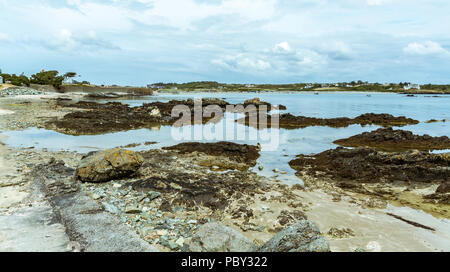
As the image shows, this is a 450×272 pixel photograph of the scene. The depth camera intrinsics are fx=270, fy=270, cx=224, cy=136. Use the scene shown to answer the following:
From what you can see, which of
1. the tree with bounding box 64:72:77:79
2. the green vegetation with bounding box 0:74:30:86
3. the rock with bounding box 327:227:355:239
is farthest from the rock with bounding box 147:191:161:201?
the tree with bounding box 64:72:77:79

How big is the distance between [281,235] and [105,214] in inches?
170

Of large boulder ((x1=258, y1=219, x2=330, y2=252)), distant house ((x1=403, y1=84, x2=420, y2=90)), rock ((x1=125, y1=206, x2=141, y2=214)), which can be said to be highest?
distant house ((x1=403, y1=84, x2=420, y2=90))

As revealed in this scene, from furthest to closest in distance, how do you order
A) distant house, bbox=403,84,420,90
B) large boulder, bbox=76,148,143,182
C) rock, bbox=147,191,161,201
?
distant house, bbox=403,84,420,90 → large boulder, bbox=76,148,143,182 → rock, bbox=147,191,161,201

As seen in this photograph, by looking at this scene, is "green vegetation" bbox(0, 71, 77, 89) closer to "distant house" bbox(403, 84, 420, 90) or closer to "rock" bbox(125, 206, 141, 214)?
"rock" bbox(125, 206, 141, 214)

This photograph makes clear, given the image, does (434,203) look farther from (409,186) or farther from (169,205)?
(169,205)

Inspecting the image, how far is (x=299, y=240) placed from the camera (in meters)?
4.51

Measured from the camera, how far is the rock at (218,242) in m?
4.97

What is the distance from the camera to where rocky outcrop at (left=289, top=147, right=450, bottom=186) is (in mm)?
11445

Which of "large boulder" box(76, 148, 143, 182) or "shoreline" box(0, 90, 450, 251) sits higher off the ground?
"large boulder" box(76, 148, 143, 182)

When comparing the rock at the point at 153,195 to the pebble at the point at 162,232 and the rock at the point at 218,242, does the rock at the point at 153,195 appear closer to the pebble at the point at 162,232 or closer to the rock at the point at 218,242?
the pebble at the point at 162,232

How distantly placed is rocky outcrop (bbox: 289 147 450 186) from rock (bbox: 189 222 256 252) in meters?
7.58

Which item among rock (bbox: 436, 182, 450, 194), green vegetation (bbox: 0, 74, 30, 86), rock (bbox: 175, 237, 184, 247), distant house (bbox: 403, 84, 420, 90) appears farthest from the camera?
distant house (bbox: 403, 84, 420, 90)

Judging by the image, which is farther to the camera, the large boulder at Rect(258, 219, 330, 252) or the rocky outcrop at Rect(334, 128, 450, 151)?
the rocky outcrop at Rect(334, 128, 450, 151)

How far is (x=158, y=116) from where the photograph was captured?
109ft
